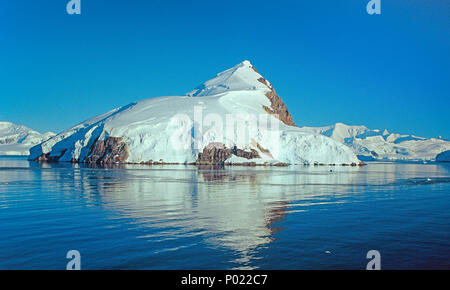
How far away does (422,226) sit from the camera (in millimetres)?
13898

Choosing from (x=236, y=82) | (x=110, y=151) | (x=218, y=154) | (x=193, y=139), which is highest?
(x=236, y=82)

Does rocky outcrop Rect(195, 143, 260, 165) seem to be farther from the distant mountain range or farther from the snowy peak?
the snowy peak

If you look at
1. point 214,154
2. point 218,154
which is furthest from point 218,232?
point 218,154

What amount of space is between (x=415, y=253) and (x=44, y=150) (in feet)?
304

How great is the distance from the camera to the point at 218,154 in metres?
76.8

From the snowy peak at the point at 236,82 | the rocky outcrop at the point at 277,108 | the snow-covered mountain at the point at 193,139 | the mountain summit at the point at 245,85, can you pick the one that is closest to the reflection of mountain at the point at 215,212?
the snow-covered mountain at the point at 193,139

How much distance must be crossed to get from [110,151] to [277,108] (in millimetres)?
57066

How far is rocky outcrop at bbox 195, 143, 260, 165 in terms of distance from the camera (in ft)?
247

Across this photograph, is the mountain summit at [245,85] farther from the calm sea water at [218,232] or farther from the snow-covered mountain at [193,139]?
the calm sea water at [218,232]

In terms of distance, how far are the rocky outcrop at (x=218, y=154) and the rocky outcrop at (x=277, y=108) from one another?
3015 cm

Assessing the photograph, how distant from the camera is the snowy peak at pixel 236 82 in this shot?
116 metres

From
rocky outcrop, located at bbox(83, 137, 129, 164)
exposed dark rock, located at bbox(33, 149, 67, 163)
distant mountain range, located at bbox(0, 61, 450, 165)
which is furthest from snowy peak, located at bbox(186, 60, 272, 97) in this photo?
exposed dark rock, located at bbox(33, 149, 67, 163)

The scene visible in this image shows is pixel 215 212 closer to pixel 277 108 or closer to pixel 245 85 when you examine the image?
pixel 277 108
